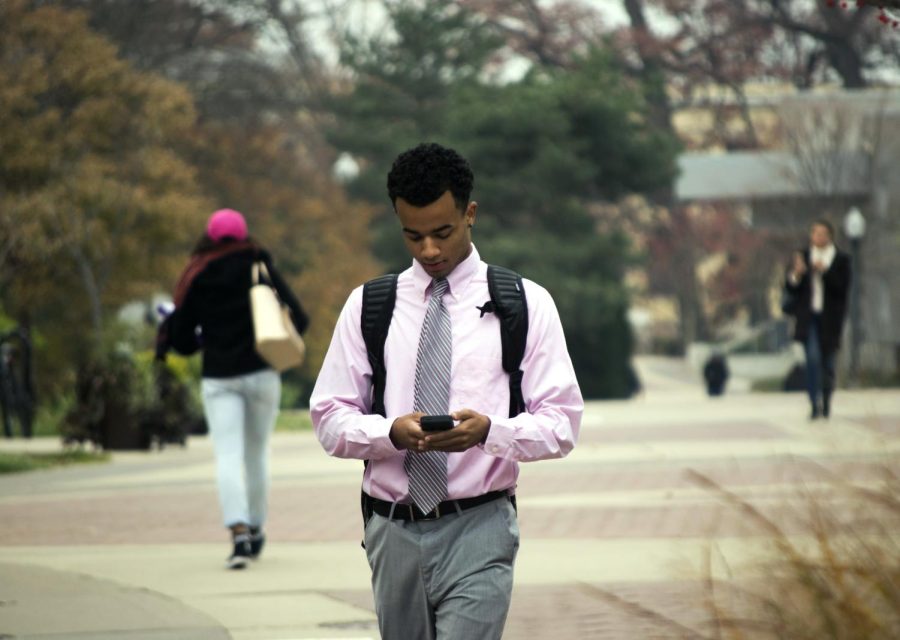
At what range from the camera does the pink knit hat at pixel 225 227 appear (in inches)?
372

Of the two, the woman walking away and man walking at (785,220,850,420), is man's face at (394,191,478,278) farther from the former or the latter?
man walking at (785,220,850,420)

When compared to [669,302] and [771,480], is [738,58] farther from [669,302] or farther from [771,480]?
[669,302]

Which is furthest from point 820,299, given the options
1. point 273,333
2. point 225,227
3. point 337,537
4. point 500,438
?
point 500,438

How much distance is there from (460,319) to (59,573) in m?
5.09

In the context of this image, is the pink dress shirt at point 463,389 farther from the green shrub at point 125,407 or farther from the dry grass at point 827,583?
the green shrub at point 125,407

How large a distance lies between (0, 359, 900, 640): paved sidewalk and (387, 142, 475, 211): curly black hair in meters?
1.02

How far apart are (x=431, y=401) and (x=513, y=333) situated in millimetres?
261

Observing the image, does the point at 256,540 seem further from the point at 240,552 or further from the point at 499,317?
the point at 499,317

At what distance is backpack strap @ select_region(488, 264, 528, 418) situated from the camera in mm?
4520

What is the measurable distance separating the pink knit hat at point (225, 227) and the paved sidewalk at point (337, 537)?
5.42ft

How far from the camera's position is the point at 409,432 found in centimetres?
428

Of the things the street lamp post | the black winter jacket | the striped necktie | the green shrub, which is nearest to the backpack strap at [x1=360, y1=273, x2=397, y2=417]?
the striped necktie

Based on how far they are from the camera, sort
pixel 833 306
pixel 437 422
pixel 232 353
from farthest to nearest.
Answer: pixel 833 306, pixel 232 353, pixel 437 422

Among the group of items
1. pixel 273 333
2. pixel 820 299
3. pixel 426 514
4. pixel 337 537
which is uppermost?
pixel 273 333
